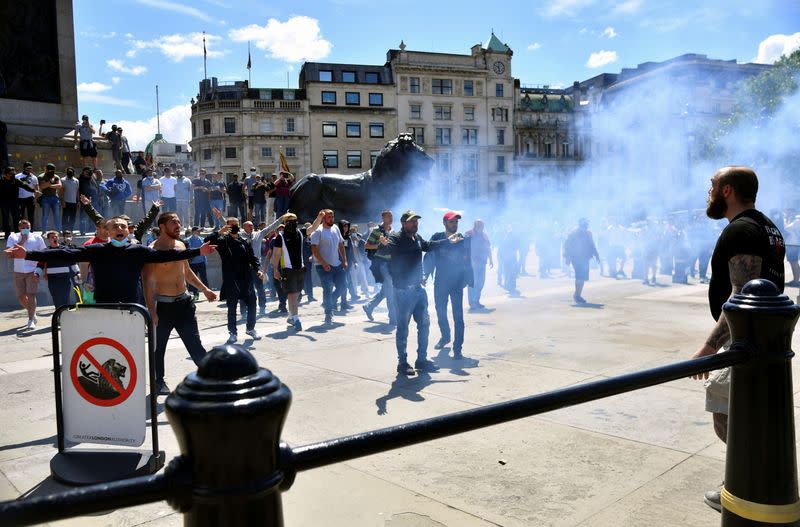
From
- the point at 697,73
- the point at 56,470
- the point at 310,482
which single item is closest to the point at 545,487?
the point at 310,482

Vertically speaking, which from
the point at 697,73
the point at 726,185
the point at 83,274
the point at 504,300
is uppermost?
the point at 697,73

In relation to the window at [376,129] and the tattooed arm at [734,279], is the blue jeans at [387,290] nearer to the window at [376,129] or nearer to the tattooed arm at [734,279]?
the tattooed arm at [734,279]

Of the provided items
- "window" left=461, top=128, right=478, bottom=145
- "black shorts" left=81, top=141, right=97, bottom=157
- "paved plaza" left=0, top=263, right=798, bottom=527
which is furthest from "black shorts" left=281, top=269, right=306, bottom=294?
"window" left=461, top=128, right=478, bottom=145

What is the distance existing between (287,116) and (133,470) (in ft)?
200

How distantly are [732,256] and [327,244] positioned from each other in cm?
884

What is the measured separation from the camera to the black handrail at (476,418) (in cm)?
142

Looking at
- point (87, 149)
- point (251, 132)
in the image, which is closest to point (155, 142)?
point (251, 132)

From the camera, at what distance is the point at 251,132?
2424 inches

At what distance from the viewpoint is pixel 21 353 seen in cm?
868

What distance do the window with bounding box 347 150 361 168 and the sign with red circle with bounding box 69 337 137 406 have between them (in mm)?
61537

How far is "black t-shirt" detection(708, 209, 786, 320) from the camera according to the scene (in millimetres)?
3508

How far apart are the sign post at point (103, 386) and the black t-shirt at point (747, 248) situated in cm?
364

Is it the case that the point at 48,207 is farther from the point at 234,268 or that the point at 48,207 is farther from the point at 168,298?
the point at 168,298

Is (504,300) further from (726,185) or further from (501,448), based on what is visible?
(726,185)
